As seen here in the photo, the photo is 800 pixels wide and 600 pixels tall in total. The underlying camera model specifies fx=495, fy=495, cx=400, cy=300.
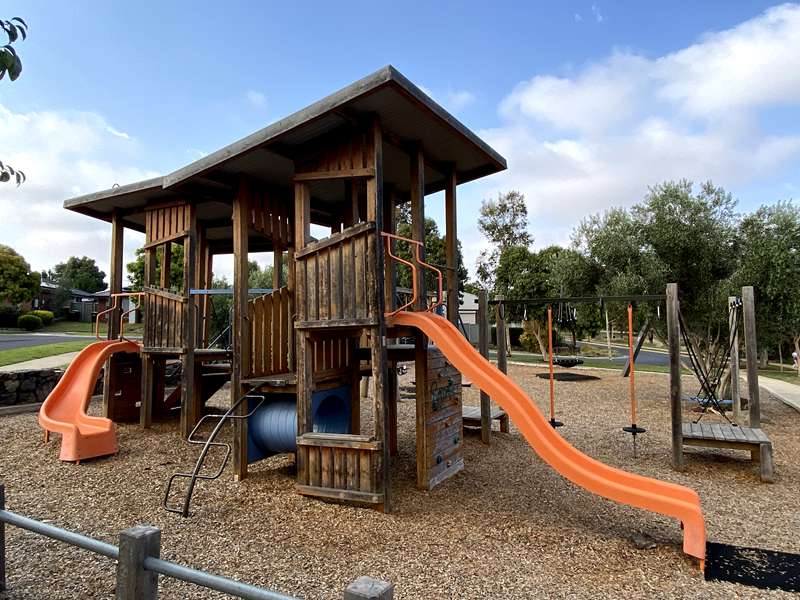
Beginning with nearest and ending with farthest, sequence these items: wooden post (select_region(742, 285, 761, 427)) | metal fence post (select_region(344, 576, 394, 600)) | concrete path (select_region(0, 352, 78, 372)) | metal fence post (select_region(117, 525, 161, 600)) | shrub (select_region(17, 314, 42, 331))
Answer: metal fence post (select_region(344, 576, 394, 600)) → metal fence post (select_region(117, 525, 161, 600)) → wooden post (select_region(742, 285, 761, 427)) → concrete path (select_region(0, 352, 78, 372)) → shrub (select_region(17, 314, 42, 331))

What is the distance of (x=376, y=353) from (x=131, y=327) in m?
37.2

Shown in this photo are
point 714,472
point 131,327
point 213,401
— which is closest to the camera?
point 714,472

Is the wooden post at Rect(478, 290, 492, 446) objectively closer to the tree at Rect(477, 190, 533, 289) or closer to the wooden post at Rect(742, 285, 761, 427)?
the wooden post at Rect(742, 285, 761, 427)

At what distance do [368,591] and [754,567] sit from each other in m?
4.04

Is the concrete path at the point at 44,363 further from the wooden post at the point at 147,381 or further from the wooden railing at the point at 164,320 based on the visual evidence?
the wooden railing at the point at 164,320

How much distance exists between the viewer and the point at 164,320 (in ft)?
28.1

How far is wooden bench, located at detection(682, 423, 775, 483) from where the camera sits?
6.55m

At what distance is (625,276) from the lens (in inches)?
480

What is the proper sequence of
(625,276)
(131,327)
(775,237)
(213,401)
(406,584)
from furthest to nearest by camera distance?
(131,327), (213,401), (625,276), (775,237), (406,584)

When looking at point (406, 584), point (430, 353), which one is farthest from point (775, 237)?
point (406, 584)

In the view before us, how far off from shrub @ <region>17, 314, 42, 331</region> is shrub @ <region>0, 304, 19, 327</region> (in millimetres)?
1042

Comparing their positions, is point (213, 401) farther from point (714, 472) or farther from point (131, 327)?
point (131, 327)

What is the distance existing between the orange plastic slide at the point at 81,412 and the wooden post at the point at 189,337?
1.19m

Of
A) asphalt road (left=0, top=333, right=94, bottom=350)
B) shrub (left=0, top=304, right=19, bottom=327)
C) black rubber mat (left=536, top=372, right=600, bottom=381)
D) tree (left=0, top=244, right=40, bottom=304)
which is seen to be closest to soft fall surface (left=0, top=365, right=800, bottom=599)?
black rubber mat (left=536, top=372, right=600, bottom=381)
